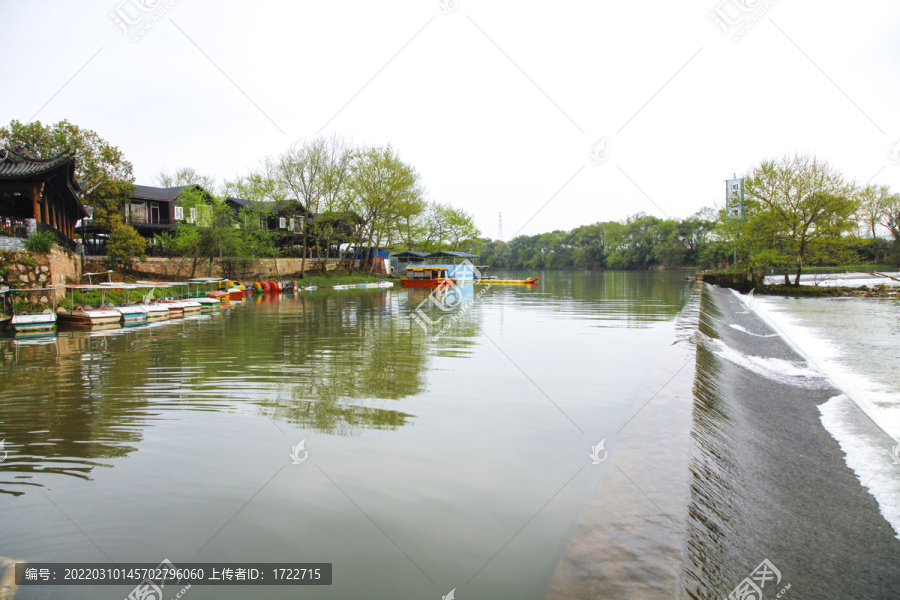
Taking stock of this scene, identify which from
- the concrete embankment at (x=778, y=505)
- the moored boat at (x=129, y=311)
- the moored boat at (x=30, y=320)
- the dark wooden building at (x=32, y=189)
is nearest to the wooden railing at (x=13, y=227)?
the dark wooden building at (x=32, y=189)

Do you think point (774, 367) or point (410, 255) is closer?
point (774, 367)

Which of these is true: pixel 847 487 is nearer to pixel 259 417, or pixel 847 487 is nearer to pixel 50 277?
pixel 259 417

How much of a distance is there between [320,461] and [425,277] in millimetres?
57534

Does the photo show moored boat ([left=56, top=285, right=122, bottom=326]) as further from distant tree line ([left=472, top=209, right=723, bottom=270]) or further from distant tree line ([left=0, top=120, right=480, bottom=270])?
distant tree line ([left=472, top=209, right=723, bottom=270])

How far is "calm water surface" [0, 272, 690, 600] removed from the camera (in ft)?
15.6

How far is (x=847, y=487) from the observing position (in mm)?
7074

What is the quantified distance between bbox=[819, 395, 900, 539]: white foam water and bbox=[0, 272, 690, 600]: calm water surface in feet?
10.9

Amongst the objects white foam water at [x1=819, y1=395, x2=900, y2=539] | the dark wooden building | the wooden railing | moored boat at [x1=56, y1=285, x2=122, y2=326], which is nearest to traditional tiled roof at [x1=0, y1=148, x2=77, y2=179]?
the dark wooden building

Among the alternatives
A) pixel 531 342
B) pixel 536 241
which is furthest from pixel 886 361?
pixel 536 241

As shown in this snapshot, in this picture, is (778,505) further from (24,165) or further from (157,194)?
(157,194)

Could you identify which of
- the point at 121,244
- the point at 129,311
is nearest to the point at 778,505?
the point at 129,311

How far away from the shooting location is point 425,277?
64.2 meters

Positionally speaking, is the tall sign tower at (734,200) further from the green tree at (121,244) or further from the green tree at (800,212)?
the green tree at (121,244)

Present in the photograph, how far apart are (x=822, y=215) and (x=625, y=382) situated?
36.3m
